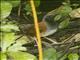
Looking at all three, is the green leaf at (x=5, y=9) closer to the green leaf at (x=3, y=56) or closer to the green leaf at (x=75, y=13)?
the green leaf at (x=3, y=56)

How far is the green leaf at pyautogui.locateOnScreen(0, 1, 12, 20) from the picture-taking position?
56 centimetres

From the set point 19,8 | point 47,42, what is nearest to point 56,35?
point 47,42

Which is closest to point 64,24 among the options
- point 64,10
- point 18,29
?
point 64,10

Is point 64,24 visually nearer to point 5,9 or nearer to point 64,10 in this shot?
point 64,10

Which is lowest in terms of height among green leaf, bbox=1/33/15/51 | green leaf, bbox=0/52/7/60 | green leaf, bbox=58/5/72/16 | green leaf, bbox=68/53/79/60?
green leaf, bbox=68/53/79/60

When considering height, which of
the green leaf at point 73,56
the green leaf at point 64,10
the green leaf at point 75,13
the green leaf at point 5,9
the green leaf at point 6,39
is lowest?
the green leaf at point 73,56

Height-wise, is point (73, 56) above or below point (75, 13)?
below

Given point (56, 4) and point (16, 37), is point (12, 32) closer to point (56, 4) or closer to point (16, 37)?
point (16, 37)

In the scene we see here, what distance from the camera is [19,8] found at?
2.23 feet

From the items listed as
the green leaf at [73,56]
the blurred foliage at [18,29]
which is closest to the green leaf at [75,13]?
the blurred foliage at [18,29]

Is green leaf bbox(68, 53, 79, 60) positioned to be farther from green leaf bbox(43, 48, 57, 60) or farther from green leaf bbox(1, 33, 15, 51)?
green leaf bbox(1, 33, 15, 51)

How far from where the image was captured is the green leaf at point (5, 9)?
562 millimetres

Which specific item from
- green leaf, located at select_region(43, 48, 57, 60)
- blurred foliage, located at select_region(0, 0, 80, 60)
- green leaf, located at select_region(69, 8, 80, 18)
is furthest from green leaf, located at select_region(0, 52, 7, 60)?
green leaf, located at select_region(69, 8, 80, 18)

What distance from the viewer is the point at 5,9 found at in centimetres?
56
